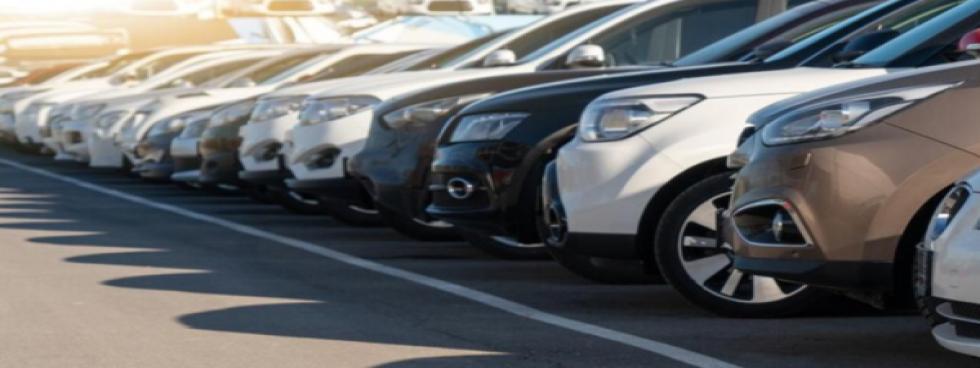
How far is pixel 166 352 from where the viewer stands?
704 centimetres

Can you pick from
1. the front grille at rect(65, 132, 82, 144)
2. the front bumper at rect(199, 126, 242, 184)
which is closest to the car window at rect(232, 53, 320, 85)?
the front grille at rect(65, 132, 82, 144)

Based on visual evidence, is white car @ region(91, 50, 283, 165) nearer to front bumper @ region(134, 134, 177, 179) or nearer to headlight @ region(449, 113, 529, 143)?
front bumper @ region(134, 134, 177, 179)

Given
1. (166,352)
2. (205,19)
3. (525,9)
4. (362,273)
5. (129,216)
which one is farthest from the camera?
(205,19)

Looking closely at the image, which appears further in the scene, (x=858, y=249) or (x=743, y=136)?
(x=743, y=136)

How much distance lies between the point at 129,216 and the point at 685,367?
27.5 ft

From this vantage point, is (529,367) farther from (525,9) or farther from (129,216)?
(525,9)

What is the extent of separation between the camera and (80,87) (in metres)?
22.5

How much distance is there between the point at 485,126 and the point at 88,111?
1069 centimetres

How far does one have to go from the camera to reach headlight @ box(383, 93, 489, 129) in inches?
427

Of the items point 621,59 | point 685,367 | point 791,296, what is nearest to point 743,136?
point 791,296

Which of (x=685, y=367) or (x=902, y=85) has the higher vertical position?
(x=902, y=85)

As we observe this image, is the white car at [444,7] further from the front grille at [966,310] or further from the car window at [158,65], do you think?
the front grille at [966,310]

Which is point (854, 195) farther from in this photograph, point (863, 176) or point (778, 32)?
point (778, 32)

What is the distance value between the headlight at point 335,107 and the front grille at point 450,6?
10511mm
